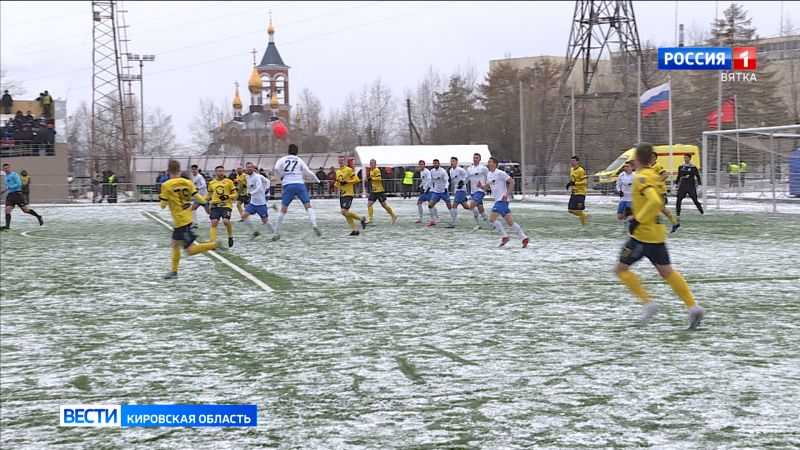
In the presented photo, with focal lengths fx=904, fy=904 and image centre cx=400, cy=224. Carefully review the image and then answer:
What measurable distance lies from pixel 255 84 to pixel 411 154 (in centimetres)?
10017

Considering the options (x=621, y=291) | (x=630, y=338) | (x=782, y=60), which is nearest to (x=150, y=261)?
(x=621, y=291)

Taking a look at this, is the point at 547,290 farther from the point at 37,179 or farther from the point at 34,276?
the point at 37,179

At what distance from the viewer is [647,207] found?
8.24m

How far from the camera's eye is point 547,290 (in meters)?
11.1

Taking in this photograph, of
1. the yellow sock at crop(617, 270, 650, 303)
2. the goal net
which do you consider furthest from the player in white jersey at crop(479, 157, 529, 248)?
the goal net

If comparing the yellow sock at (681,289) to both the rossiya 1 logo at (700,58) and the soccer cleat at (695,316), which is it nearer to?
the soccer cleat at (695,316)

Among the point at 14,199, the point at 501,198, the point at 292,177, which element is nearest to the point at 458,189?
the point at 292,177

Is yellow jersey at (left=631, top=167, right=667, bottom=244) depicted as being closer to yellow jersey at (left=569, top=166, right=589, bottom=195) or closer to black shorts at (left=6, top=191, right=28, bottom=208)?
yellow jersey at (left=569, top=166, right=589, bottom=195)

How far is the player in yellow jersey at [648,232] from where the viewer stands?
8.23 m

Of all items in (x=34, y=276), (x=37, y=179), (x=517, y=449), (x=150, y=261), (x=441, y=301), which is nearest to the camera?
(x=517, y=449)

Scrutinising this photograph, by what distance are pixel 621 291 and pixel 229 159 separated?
49.6 meters

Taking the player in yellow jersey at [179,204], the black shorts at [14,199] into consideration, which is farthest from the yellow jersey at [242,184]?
the player in yellow jersey at [179,204]

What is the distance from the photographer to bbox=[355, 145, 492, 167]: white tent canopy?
51.0 m

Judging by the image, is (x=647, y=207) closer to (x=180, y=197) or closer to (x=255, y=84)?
(x=180, y=197)
